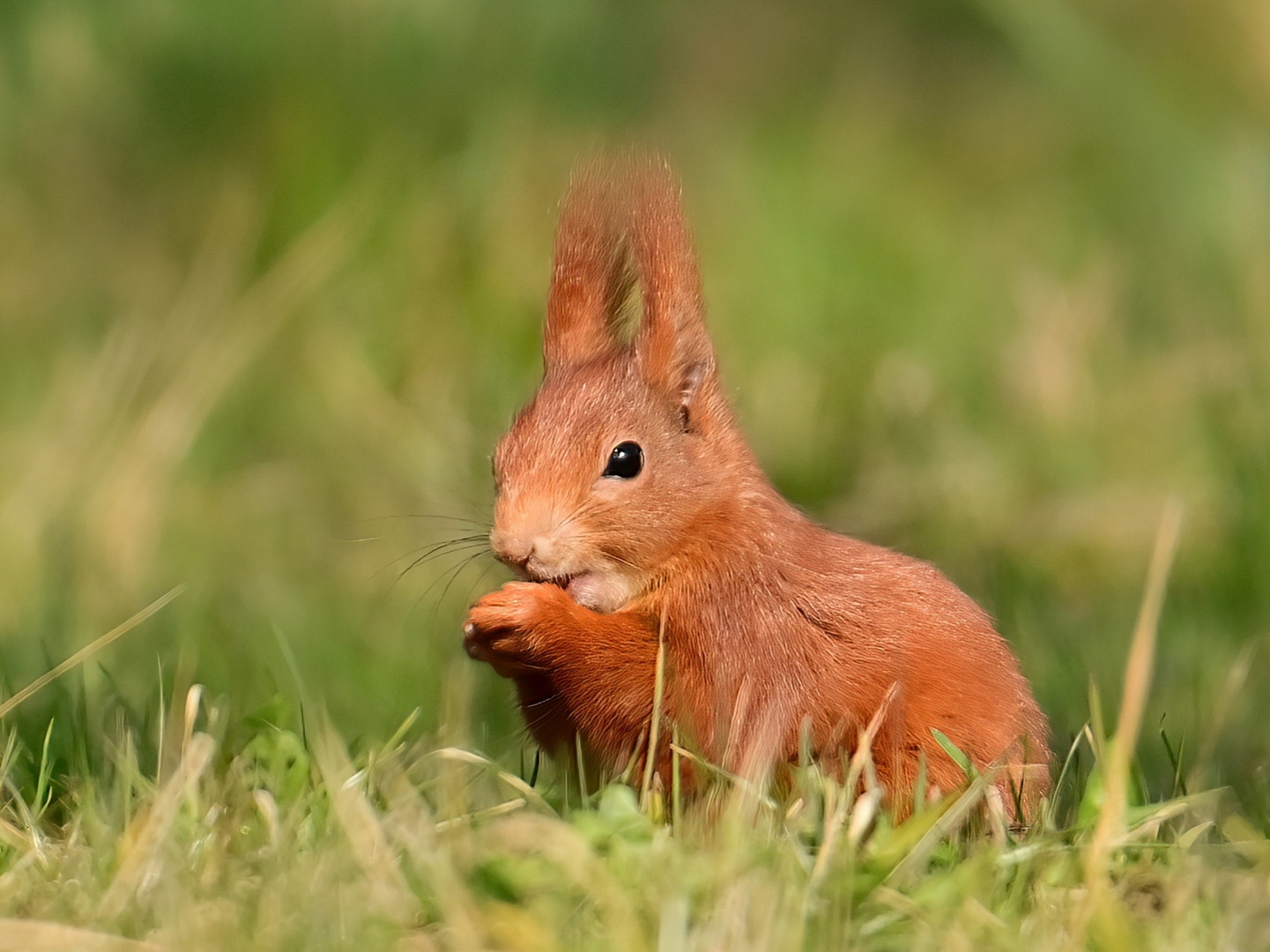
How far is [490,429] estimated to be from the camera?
5.02 meters

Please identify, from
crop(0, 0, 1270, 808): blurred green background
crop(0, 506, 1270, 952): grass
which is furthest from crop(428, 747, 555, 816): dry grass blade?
crop(0, 0, 1270, 808): blurred green background

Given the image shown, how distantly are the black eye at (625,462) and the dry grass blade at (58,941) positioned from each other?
1052 millimetres

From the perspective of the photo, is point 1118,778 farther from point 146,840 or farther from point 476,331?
point 476,331

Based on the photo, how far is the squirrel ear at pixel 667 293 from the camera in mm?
2822

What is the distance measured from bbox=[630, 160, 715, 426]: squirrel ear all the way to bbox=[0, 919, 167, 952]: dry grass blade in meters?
1.26

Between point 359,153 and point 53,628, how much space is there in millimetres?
2766

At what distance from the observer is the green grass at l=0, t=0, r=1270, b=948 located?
2.23 m

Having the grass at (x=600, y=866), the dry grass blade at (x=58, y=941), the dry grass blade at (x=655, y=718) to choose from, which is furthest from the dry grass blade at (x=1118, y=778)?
the dry grass blade at (x=58, y=941)

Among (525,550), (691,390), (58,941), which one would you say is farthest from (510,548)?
(58,941)

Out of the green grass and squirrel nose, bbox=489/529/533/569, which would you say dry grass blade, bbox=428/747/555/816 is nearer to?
the green grass

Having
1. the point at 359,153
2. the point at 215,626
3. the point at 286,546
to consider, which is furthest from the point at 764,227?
the point at 215,626

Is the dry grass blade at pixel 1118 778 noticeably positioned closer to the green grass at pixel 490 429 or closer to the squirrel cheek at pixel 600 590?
the green grass at pixel 490 429

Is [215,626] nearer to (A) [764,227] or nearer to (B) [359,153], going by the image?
(B) [359,153]

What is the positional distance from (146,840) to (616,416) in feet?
3.28
